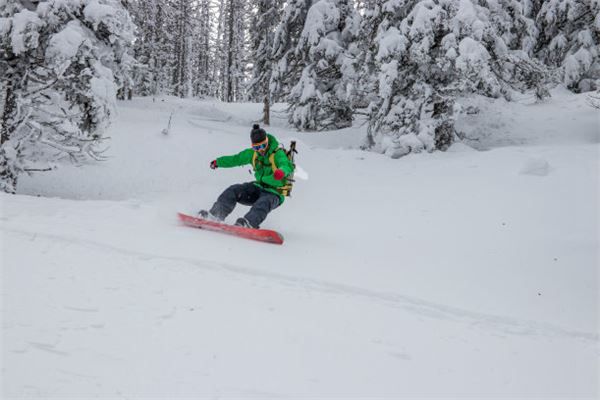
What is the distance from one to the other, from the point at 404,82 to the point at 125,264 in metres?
10.5

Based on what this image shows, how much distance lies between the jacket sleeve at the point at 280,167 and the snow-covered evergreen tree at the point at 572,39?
14.4 meters

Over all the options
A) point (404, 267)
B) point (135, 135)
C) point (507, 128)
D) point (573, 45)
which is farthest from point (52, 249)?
point (573, 45)

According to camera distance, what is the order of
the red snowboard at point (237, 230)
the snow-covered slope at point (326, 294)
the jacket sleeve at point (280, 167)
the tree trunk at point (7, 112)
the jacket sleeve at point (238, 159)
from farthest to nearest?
the tree trunk at point (7, 112)
the jacket sleeve at point (238, 159)
the jacket sleeve at point (280, 167)
the red snowboard at point (237, 230)
the snow-covered slope at point (326, 294)

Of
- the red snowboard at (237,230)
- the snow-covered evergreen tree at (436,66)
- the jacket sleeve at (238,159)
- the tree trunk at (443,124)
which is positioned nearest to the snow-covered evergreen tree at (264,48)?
the snow-covered evergreen tree at (436,66)

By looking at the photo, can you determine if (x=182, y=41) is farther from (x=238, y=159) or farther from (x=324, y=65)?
(x=238, y=159)

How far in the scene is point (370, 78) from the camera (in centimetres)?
1402

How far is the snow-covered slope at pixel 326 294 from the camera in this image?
3.21 m

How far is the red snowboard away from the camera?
6.73 m

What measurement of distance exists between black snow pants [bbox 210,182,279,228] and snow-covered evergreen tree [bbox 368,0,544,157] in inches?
250

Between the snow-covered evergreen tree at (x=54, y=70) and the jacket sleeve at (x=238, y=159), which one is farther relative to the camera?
the snow-covered evergreen tree at (x=54, y=70)

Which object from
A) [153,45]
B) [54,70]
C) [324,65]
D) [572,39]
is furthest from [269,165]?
[153,45]

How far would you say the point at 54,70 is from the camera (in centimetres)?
932

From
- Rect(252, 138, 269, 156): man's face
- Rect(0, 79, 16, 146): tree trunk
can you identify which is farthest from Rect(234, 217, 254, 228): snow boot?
Rect(0, 79, 16, 146): tree trunk

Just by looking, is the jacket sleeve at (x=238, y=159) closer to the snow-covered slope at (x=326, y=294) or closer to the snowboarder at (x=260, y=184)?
the snowboarder at (x=260, y=184)
